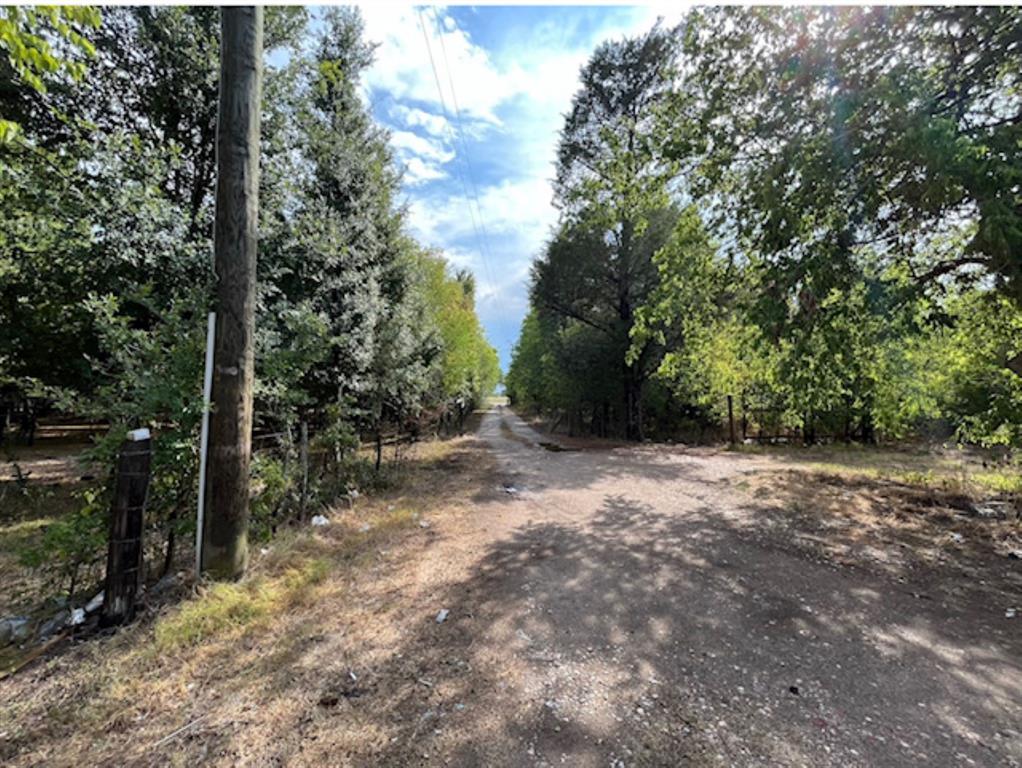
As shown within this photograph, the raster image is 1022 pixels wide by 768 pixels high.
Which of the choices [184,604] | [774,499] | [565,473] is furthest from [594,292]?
[184,604]

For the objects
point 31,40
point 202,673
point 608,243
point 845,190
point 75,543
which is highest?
point 608,243

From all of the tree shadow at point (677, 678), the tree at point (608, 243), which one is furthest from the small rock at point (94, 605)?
the tree at point (608, 243)

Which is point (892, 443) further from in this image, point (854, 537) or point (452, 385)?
point (452, 385)

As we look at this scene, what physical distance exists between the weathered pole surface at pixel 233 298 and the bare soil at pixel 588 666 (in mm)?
737

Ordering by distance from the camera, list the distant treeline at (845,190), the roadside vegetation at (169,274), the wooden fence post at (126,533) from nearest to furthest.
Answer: the wooden fence post at (126,533), the roadside vegetation at (169,274), the distant treeline at (845,190)

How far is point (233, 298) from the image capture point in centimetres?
337

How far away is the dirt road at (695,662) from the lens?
74.5 inches

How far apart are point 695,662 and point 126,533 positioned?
3843mm

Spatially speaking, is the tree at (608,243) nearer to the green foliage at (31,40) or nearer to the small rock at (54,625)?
the green foliage at (31,40)

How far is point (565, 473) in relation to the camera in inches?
352

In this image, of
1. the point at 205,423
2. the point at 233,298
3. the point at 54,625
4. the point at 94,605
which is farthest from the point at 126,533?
the point at 233,298

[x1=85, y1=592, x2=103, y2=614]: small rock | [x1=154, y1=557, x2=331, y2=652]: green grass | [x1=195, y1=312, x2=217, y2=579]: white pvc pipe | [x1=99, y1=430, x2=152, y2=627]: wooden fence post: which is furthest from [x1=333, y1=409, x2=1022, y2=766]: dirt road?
[x1=85, y1=592, x2=103, y2=614]: small rock

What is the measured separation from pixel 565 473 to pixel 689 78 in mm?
7192

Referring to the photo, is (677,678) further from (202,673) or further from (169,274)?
(169,274)
